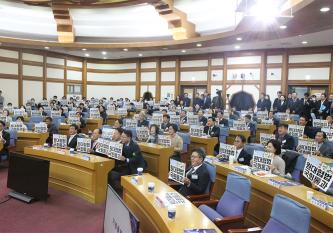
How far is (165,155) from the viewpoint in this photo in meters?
6.49

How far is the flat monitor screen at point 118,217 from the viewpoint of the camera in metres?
1.95

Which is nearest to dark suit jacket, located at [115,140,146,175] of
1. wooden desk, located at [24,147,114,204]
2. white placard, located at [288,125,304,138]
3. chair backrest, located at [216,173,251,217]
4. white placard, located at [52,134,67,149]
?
wooden desk, located at [24,147,114,204]

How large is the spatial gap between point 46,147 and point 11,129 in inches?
95.9

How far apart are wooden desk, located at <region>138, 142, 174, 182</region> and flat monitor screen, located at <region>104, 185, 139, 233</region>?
379cm

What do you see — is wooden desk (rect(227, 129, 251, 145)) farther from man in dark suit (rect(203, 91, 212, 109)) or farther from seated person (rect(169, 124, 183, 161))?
man in dark suit (rect(203, 91, 212, 109))

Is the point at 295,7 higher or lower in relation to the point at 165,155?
higher

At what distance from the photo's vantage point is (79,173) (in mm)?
5625

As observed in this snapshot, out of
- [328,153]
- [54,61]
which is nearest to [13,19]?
[54,61]

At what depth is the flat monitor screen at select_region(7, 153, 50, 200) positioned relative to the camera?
5.20 metres

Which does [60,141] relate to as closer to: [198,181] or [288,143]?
[198,181]

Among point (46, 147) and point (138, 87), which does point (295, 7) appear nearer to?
point (46, 147)

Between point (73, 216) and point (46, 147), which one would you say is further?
point (46, 147)

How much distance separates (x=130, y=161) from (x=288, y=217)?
3514 mm

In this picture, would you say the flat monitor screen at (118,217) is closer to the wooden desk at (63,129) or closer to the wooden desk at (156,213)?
the wooden desk at (156,213)
